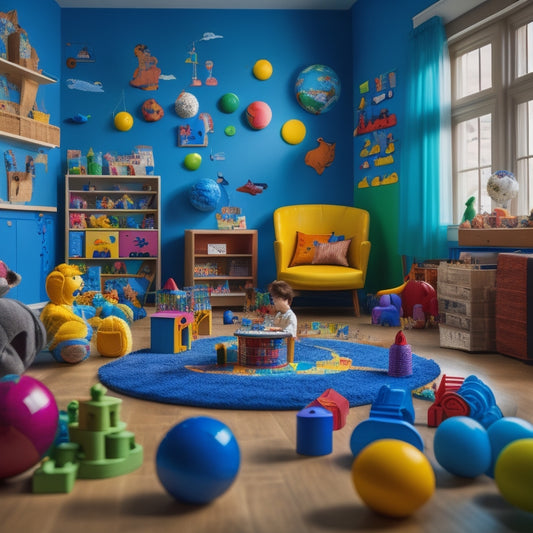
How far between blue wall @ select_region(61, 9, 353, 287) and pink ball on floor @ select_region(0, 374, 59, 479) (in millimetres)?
5100

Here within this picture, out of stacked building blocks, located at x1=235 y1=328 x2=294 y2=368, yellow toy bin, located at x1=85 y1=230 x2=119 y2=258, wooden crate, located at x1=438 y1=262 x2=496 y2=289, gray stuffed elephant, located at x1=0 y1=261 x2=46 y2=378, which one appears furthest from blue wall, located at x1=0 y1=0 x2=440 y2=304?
gray stuffed elephant, located at x1=0 y1=261 x2=46 y2=378

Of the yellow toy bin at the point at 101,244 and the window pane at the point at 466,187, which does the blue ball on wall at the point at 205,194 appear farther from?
the window pane at the point at 466,187

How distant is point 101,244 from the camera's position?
6348 millimetres

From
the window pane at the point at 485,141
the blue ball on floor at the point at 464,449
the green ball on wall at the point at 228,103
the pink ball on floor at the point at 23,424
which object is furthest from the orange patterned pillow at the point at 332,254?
the pink ball on floor at the point at 23,424

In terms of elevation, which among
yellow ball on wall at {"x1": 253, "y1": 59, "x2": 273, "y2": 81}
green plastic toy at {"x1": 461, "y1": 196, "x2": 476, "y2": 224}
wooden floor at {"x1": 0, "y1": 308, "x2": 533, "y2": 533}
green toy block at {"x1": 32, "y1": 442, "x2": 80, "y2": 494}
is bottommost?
wooden floor at {"x1": 0, "y1": 308, "x2": 533, "y2": 533}

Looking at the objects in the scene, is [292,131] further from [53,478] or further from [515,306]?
[53,478]

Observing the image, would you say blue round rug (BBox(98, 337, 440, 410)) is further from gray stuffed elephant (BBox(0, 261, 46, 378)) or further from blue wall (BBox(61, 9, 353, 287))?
blue wall (BBox(61, 9, 353, 287))

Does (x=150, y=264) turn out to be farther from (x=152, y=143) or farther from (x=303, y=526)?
→ (x=303, y=526)

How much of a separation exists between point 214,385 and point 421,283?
259 cm

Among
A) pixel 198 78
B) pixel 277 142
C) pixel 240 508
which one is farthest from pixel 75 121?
pixel 240 508

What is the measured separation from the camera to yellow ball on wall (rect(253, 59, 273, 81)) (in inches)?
265

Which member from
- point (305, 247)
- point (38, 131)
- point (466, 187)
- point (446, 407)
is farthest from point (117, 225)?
point (446, 407)

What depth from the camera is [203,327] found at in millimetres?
4453

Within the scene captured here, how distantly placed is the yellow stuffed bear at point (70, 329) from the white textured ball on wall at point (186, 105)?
3.31 metres
